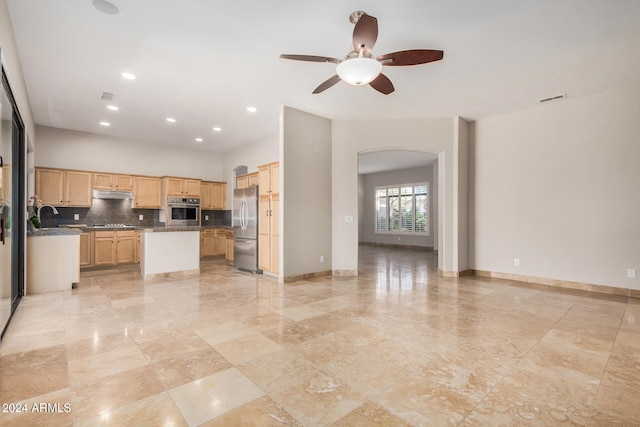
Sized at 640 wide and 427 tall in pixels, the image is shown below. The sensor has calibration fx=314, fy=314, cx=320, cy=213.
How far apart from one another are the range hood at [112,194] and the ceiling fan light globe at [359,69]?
669cm

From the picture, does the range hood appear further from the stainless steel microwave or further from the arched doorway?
the arched doorway

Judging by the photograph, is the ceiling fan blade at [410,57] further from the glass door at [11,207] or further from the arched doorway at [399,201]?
the arched doorway at [399,201]

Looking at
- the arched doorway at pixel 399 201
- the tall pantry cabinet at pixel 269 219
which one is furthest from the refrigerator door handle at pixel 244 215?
the arched doorway at pixel 399 201

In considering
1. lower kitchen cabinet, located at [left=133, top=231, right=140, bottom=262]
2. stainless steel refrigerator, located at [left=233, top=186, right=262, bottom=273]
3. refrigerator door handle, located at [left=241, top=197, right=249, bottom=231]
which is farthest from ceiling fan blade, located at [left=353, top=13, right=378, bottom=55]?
lower kitchen cabinet, located at [left=133, top=231, right=140, bottom=262]

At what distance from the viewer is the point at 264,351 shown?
8.64 feet

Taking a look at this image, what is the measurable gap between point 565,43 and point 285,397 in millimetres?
4455

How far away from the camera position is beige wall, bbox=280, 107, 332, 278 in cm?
557

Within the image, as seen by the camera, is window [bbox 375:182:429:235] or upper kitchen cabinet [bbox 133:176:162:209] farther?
window [bbox 375:182:429:235]

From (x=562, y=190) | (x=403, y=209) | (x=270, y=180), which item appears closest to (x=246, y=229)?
(x=270, y=180)

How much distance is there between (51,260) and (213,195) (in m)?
4.41

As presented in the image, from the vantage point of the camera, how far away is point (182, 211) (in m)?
8.01

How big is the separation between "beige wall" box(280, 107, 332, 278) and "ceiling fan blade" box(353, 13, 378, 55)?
9.36 ft

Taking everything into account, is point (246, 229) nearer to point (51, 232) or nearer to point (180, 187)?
point (180, 187)

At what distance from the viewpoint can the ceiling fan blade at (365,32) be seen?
2576 millimetres
